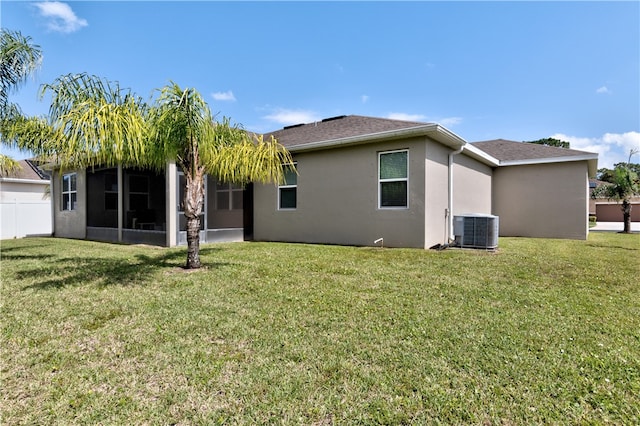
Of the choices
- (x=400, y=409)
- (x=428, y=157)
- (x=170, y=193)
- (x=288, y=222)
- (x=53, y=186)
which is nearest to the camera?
(x=400, y=409)

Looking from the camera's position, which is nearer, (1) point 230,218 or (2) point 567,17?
(2) point 567,17

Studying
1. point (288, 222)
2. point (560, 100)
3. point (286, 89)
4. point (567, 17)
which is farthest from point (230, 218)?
point (560, 100)

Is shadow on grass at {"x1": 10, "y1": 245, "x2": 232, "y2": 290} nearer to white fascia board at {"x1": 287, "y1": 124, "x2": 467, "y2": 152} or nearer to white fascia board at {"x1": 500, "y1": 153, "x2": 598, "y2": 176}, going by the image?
white fascia board at {"x1": 287, "y1": 124, "x2": 467, "y2": 152}

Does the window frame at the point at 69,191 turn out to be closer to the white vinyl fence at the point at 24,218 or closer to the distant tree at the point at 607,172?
the white vinyl fence at the point at 24,218

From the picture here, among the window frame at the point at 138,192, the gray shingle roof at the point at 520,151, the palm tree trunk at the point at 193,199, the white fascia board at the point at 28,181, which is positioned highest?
the gray shingle roof at the point at 520,151

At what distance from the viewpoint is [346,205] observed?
33.3 feet

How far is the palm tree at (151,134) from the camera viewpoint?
4473mm

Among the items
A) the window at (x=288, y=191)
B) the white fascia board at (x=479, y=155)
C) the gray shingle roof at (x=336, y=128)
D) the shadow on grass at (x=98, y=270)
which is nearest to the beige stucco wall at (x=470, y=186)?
the white fascia board at (x=479, y=155)

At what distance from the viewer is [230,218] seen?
1246 cm

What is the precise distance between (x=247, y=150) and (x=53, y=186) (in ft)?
45.9

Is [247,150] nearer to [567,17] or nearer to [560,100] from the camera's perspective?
[567,17]

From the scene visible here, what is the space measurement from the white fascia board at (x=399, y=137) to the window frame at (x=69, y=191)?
10.3 metres

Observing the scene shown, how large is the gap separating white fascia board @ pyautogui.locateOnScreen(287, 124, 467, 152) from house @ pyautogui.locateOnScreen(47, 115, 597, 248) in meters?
0.03

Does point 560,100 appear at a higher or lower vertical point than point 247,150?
higher
